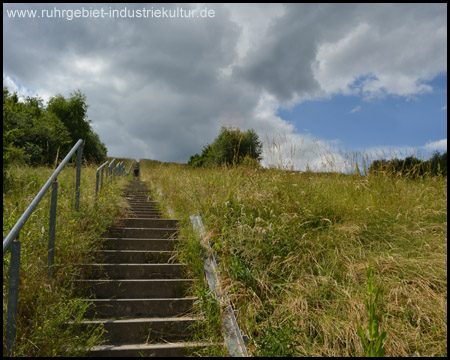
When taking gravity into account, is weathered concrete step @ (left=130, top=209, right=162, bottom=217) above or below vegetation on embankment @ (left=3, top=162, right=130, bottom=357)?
above

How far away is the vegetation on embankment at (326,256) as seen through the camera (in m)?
3.01

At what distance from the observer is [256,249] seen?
405cm

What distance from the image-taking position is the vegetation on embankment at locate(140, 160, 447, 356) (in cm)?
301

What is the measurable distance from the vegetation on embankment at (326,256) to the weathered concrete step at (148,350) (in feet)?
1.22

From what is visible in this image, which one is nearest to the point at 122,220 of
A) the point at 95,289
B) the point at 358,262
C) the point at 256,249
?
the point at 95,289

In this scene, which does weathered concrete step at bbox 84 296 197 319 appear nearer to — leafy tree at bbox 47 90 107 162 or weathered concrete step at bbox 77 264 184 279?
weathered concrete step at bbox 77 264 184 279

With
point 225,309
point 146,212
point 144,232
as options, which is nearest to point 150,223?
point 144,232

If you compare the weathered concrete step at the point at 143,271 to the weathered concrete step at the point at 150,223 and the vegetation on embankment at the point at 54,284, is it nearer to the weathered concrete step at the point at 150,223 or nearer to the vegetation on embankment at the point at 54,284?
the vegetation on embankment at the point at 54,284

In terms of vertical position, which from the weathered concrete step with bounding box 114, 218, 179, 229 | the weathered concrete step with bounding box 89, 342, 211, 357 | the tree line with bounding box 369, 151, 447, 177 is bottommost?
the weathered concrete step with bounding box 89, 342, 211, 357

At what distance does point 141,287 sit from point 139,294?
0.31 feet

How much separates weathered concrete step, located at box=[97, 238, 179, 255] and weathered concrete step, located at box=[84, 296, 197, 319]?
981mm

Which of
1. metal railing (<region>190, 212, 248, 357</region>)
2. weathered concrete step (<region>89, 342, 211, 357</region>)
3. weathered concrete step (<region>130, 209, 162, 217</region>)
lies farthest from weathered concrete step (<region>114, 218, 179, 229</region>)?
weathered concrete step (<region>89, 342, 211, 357</region>)

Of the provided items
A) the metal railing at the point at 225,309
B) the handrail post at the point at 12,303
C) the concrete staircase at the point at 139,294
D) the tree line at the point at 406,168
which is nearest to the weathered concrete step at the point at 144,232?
the concrete staircase at the point at 139,294

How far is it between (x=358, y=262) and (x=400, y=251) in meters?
0.72
